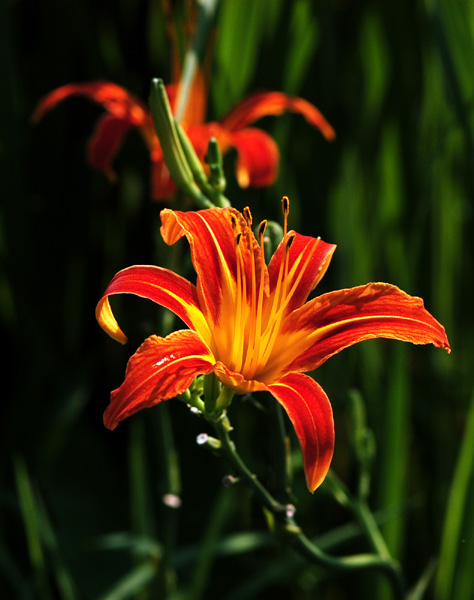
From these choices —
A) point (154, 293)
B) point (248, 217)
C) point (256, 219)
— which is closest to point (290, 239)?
point (248, 217)

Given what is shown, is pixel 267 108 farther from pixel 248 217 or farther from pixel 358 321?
pixel 358 321

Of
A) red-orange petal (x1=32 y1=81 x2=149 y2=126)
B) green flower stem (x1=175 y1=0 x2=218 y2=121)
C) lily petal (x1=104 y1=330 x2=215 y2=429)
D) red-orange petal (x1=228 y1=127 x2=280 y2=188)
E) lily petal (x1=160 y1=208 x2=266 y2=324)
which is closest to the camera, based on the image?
lily petal (x1=104 y1=330 x2=215 y2=429)

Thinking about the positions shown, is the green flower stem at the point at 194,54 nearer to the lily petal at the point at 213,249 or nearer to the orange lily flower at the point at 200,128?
the orange lily flower at the point at 200,128

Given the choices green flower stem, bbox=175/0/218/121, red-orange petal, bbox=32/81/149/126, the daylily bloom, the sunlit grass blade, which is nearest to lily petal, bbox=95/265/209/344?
the daylily bloom

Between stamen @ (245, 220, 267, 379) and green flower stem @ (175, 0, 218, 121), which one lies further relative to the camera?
green flower stem @ (175, 0, 218, 121)

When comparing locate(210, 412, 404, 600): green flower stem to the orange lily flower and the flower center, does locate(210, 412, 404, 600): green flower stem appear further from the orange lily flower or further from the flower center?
the orange lily flower

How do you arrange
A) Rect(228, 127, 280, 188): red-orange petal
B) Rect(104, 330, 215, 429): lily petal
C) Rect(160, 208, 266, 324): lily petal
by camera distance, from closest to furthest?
Rect(104, 330, 215, 429): lily petal, Rect(160, 208, 266, 324): lily petal, Rect(228, 127, 280, 188): red-orange petal

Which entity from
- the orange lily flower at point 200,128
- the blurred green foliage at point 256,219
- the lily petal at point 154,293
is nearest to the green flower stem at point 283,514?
the lily petal at point 154,293

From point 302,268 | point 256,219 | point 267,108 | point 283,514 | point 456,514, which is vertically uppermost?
point 267,108
